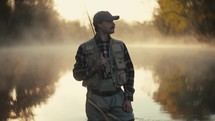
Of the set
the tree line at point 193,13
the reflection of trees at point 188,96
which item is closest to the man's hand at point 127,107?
the reflection of trees at point 188,96

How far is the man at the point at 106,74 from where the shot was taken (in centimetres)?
641

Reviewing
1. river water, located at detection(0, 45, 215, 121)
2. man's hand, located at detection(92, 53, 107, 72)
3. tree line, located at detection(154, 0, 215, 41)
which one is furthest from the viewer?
A: tree line, located at detection(154, 0, 215, 41)

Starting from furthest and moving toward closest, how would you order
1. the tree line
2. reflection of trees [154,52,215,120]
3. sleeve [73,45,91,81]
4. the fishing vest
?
the tree line < reflection of trees [154,52,215,120] < sleeve [73,45,91,81] < the fishing vest

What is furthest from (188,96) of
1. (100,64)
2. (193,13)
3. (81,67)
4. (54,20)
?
(54,20)

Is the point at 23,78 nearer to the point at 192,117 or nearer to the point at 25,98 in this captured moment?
the point at 25,98

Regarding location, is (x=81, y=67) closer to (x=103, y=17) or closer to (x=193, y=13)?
(x=103, y=17)

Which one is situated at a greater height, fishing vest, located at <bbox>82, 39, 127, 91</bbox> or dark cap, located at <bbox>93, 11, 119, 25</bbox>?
dark cap, located at <bbox>93, 11, 119, 25</bbox>

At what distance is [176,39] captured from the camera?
301ft

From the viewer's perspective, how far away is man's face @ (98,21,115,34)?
6.45 m

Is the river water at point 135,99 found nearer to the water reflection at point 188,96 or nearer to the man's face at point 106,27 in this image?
the water reflection at point 188,96

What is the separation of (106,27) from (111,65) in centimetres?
40

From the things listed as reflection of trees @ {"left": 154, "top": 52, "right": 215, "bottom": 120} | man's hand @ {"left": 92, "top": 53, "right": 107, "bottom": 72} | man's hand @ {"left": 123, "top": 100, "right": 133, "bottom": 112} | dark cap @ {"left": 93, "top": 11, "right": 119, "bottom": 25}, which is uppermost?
dark cap @ {"left": 93, "top": 11, "right": 119, "bottom": 25}

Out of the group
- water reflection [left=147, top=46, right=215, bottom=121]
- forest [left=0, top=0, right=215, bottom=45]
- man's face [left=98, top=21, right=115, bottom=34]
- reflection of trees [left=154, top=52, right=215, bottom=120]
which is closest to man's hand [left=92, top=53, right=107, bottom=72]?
man's face [left=98, top=21, right=115, bottom=34]

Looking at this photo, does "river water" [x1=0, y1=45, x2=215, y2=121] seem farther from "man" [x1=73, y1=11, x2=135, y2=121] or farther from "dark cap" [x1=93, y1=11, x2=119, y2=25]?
"dark cap" [x1=93, y1=11, x2=119, y2=25]
